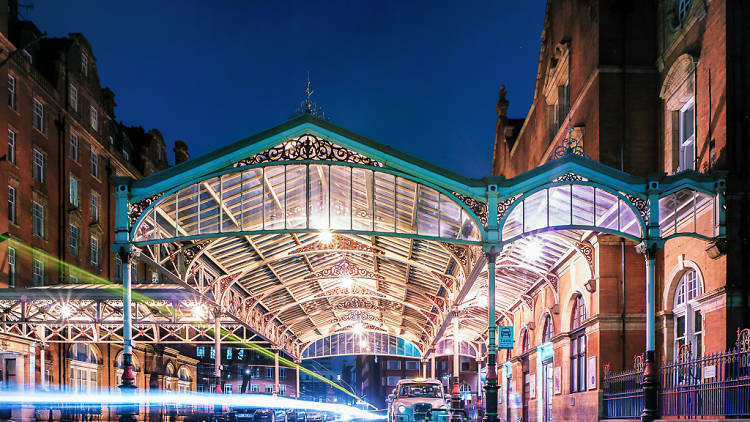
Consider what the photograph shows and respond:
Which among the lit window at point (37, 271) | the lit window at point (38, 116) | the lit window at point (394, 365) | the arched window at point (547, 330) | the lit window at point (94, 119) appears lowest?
the lit window at point (394, 365)

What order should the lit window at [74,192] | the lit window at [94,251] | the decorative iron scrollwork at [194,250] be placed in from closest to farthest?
the decorative iron scrollwork at [194,250] → the lit window at [74,192] → the lit window at [94,251]

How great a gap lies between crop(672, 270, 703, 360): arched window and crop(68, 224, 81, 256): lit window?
32.0 meters

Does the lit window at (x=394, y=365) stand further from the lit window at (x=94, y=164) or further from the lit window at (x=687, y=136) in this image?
the lit window at (x=687, y=136)

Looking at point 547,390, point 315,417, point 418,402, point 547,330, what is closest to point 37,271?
point 315,417

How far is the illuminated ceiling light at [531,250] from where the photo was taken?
22389 mm

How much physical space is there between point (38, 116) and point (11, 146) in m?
3.66

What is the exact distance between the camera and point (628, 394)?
57.3 feet

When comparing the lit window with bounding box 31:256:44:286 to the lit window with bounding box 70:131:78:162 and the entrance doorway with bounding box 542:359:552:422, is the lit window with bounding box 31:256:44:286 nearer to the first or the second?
the lit window with bounding box 70:131:78:162

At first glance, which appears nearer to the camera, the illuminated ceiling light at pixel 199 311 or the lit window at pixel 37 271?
the illuminated ceiling light at pixel 199 311

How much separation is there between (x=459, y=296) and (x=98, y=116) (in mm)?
30834

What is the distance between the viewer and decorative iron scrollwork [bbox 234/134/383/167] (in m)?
16.4

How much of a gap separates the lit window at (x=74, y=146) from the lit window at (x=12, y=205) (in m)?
7.42

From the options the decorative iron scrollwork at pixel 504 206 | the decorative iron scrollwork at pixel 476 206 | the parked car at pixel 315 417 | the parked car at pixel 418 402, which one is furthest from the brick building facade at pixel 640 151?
the parked car at pixel 315 417

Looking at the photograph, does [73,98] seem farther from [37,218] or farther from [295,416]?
[295,416]
